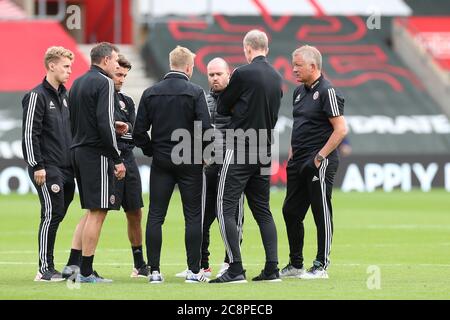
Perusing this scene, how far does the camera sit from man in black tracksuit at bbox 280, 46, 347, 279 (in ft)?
41.8

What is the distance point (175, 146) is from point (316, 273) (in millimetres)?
2037

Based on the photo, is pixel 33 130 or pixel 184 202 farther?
pixel 33 130

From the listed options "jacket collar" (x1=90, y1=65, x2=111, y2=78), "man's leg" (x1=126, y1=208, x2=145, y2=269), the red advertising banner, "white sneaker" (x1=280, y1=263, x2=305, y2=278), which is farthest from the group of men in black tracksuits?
the red advertising banner

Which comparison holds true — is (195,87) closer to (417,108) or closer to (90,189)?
(90,189)

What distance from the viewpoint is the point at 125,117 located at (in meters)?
13.3

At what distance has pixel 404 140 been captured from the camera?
3547cm

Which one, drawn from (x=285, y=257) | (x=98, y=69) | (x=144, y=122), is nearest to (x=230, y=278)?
(x=144, y=122)

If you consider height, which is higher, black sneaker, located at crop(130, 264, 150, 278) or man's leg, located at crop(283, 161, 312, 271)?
man's leg, located at crop(283, 161, 312, 271)

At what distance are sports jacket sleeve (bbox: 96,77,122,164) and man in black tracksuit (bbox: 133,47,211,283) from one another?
389 mm

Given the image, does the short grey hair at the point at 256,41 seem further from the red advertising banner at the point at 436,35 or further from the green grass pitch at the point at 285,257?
the red advertising banner at the point at 436,35

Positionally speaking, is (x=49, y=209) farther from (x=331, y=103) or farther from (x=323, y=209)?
(x=331, y=103)

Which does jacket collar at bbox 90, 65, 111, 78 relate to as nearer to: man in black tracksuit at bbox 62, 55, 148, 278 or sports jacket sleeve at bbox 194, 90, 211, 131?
man in black tracksuit at bbox 62, 55, 148, 278

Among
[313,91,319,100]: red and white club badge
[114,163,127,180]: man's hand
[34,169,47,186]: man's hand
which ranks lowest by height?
[34,169,47,186]: man's hand
